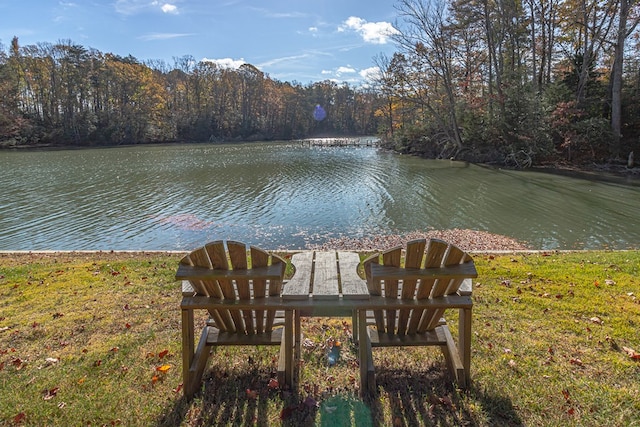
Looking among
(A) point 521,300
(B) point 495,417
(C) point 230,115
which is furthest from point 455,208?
(C) point 230,115

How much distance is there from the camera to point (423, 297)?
96.1 inches

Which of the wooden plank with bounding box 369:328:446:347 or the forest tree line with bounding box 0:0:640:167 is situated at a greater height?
the forest tree line with bounding box 0:0:640:167

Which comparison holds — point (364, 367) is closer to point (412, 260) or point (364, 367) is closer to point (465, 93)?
point (412, 260)

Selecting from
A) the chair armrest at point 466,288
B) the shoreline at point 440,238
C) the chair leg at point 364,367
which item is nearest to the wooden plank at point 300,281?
the chair leg at point 364,367

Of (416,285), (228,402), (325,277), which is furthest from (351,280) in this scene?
(228,402)

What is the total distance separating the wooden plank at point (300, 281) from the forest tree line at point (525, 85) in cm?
2400

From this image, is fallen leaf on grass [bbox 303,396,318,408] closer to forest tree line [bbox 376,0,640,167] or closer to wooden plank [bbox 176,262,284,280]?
wooden plank [bbox 176,262,284,280]

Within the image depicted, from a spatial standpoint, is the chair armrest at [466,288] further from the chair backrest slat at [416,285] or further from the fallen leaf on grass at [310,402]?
the fallen leaf on grass at [310,402]

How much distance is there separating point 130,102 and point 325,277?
64.7 m

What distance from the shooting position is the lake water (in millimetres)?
10367

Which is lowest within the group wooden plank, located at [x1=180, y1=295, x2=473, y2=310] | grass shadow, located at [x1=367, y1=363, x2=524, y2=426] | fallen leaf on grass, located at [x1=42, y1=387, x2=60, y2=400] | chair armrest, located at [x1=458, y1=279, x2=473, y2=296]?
fallen leaf on grass, located at [x1=42, y1=387, x2=60, y2=400]

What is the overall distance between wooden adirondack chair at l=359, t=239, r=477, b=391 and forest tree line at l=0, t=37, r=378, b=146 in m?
56.4

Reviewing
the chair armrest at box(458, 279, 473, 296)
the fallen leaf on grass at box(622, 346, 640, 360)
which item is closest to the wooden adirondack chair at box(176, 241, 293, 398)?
the chair armrest at box(458, 279, 473, 296)

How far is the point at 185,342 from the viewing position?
2.48 metres
